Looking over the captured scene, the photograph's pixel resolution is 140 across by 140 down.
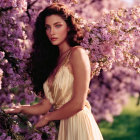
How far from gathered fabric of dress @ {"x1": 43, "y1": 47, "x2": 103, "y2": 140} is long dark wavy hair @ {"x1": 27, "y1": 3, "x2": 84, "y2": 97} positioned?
349 mm

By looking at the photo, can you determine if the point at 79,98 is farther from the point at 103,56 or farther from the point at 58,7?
the point at 103,56

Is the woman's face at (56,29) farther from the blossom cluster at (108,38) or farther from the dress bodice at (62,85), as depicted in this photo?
the blossom cluster at (108,38)

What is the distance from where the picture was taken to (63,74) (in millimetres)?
3814

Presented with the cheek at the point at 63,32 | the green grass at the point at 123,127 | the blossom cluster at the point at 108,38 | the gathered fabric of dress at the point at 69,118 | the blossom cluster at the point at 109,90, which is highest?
the cheek at the point at 63,32

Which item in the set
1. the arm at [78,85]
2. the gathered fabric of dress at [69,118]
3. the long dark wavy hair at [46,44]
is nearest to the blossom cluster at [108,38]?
the long dark wavy hair at [46,44]

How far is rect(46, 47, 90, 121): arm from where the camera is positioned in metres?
3.59

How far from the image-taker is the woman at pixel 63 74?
3.64 metres

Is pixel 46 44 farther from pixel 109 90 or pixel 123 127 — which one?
pixel 123 127

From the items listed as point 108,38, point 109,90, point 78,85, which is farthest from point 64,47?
point 109,90

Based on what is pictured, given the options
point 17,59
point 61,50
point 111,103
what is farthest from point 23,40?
point 111,103

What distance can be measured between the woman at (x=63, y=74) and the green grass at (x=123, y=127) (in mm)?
9031

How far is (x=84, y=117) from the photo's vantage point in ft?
12.5

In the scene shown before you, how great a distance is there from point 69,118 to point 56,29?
1.03 meters

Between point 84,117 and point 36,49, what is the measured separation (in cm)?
117
